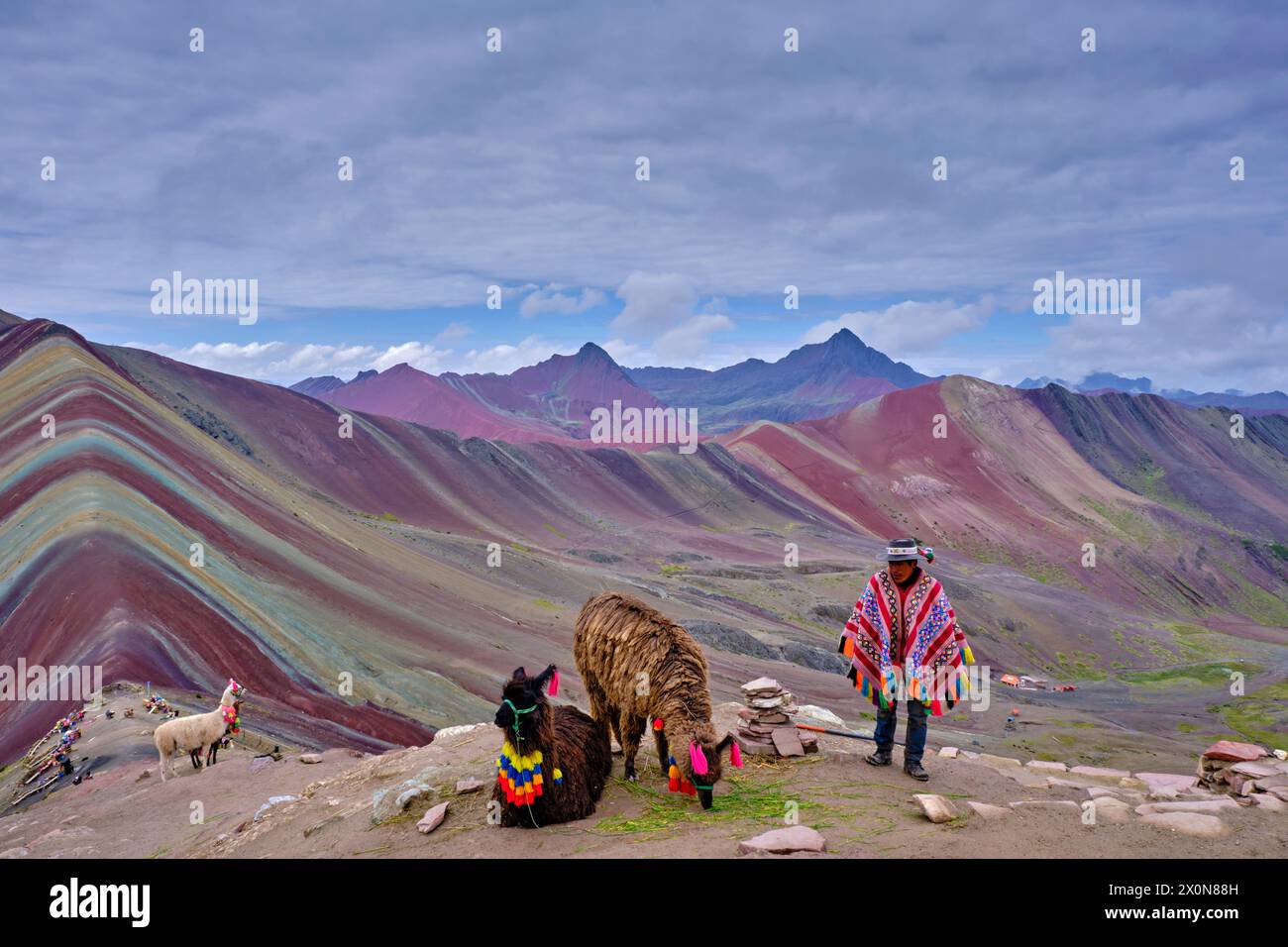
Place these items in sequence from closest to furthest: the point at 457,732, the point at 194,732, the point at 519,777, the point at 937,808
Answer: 1. the point at 519,777
2. the point at 937,808
3. the point at 194,732
4. the point at 457,732

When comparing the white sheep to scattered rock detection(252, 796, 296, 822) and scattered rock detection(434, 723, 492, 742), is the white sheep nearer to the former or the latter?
scattered rock detection(252, 796, 296, 822)

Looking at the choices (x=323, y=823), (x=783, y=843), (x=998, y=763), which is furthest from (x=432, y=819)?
(x=998, y=763)

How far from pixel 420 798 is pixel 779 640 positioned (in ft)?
100

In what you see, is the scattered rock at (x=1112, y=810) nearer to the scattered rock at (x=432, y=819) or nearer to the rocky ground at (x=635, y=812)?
the rocky ground at (x=635, y=812)

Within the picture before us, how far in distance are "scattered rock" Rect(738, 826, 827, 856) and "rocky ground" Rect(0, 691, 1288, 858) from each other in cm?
5

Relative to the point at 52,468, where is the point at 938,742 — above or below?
below

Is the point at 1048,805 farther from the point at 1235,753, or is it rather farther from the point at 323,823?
the point at 323,823

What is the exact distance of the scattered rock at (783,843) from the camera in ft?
16.7

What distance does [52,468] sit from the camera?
2002 centimetres

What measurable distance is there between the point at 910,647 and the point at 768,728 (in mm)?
2248

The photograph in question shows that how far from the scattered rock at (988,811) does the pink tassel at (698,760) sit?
96.2 inches

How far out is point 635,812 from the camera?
664 centimetres

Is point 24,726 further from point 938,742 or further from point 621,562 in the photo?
point 621,562

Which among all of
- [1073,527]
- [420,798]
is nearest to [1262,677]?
[1073,527]
